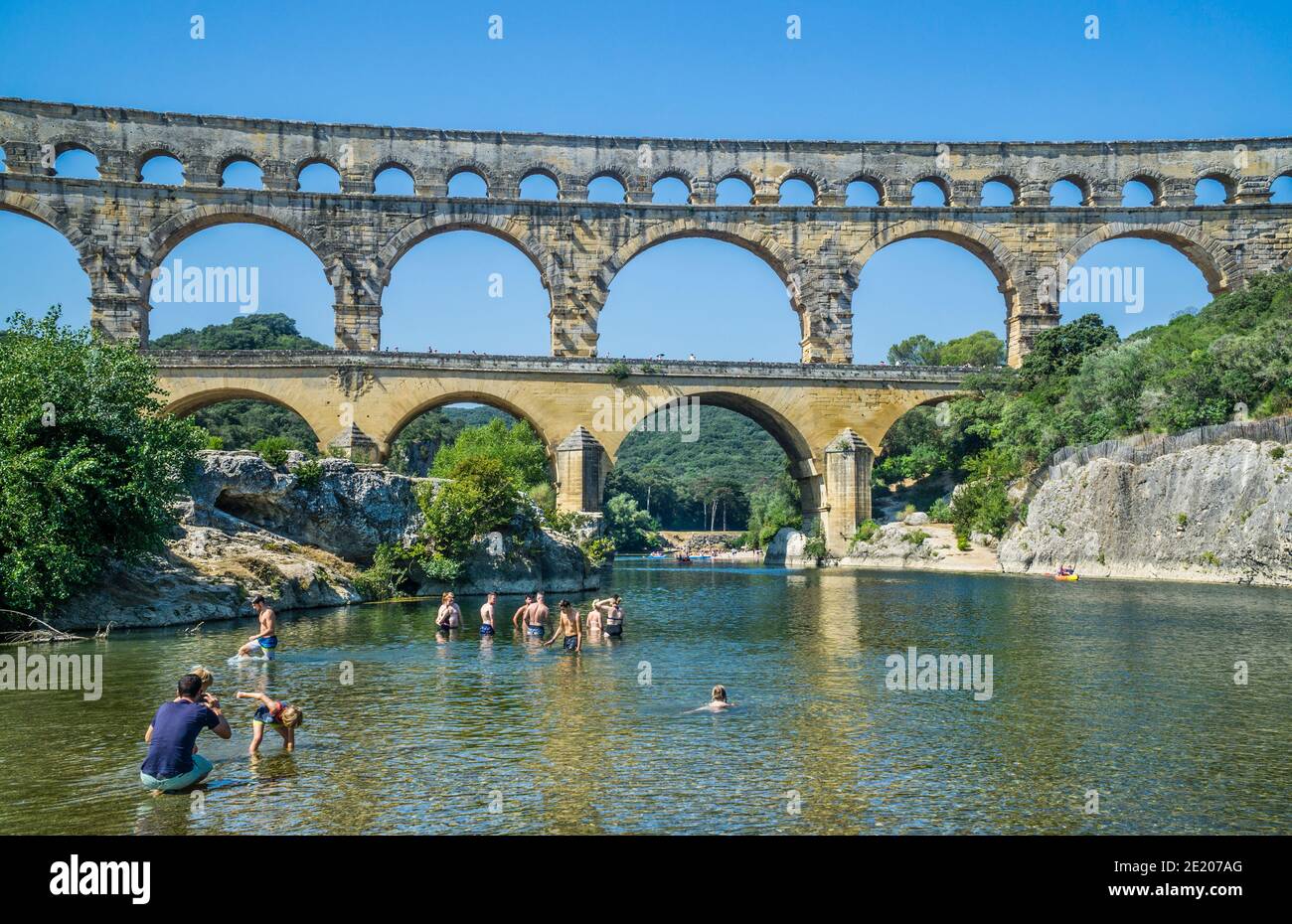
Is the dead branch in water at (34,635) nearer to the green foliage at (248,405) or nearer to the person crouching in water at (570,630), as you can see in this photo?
the person crouching in water at (570,630)

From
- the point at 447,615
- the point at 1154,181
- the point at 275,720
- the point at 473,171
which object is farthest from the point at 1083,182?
the point at 275,720

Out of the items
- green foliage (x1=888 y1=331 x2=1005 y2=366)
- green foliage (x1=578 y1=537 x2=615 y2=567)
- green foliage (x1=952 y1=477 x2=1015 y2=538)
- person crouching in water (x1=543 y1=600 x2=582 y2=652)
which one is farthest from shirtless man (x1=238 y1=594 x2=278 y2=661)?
green foliage (x1=888 y1=331 x2=1005 y2=366)

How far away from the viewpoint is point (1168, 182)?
162 ft

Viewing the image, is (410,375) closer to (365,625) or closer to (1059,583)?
(365,625)

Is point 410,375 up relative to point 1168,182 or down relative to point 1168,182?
down

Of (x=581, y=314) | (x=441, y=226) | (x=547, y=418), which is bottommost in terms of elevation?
(x=547, y=418)

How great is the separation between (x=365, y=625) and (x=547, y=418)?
877 inches

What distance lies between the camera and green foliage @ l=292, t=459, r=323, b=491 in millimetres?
29203

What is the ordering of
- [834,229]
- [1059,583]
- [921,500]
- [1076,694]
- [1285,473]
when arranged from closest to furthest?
[1076,694]
[1285,473]
[1059,583]
[834,229]
[921,500]

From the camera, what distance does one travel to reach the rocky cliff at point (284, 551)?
72.4ft

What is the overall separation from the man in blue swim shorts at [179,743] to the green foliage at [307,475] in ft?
67.8

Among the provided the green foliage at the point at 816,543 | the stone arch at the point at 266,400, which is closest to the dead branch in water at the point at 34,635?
the stone arch at the point at 266,400

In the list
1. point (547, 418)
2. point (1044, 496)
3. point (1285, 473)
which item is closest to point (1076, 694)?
point (1285, 473)
